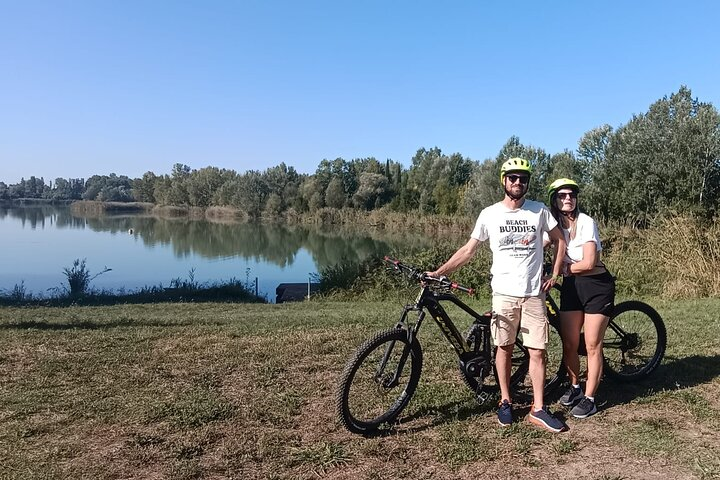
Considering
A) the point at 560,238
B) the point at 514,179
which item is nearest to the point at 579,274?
the point at 560,238

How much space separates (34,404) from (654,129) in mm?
24221

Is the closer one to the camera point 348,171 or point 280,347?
point 280,347

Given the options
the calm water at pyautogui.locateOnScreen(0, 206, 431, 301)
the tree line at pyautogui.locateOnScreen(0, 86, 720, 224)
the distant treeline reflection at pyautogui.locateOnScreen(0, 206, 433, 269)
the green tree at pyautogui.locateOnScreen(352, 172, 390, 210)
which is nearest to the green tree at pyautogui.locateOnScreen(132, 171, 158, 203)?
the tree line at pyautogui.locateOnScreen(0, 86, 720, 224)

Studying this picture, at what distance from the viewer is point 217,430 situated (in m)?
3.53

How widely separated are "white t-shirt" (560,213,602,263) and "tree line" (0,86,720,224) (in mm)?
12995

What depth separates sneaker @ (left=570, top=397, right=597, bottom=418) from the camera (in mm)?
3701

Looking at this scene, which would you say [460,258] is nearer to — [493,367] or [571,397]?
[493,367]

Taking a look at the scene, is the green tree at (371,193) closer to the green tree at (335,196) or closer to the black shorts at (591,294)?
the green tree at (335,196)

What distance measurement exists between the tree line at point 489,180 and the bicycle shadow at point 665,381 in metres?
11.4

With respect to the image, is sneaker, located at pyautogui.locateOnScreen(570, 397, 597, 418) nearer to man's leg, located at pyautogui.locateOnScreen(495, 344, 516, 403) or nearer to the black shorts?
man's leg, located at pyautogui.locateOnScreen(495, 344, 516, 403)

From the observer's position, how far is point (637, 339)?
4531mm

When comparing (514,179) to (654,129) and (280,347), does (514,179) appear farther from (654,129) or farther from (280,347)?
(654,129)

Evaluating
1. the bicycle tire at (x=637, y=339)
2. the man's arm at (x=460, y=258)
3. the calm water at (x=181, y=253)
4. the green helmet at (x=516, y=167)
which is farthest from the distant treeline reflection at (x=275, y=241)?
the green helmet at (x=516, y=167)

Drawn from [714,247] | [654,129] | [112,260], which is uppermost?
[654,129]
